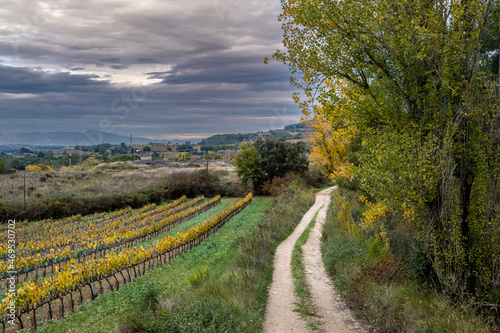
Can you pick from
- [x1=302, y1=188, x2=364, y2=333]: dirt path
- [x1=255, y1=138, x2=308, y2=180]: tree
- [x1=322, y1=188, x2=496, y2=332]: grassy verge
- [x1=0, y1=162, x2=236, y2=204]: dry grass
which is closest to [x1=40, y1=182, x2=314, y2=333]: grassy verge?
[x1=302, y1=188, x2=364, y2=333]: dirt path

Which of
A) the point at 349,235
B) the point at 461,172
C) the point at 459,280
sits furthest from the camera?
the point at 349,235

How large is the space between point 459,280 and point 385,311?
1.86 meters

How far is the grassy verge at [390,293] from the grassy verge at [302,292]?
1.09 metres

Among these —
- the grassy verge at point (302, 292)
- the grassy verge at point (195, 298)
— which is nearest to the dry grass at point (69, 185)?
the grassy verge at point (195, 298)

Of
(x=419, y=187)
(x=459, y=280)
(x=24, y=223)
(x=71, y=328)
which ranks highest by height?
(x=419, y=187)

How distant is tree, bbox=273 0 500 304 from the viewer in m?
7.88

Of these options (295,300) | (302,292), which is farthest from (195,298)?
(302,292)

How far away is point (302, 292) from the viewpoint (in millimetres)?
10555

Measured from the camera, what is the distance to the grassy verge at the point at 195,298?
7137mm

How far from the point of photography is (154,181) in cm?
4719

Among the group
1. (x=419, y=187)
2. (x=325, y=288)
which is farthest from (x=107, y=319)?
(x=419, y=187)

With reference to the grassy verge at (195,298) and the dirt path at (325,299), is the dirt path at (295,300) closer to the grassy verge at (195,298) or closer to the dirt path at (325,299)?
the dirt path at (325,299)

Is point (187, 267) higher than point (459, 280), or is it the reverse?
point (459, 280)

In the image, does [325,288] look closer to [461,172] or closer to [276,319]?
[276,319]
